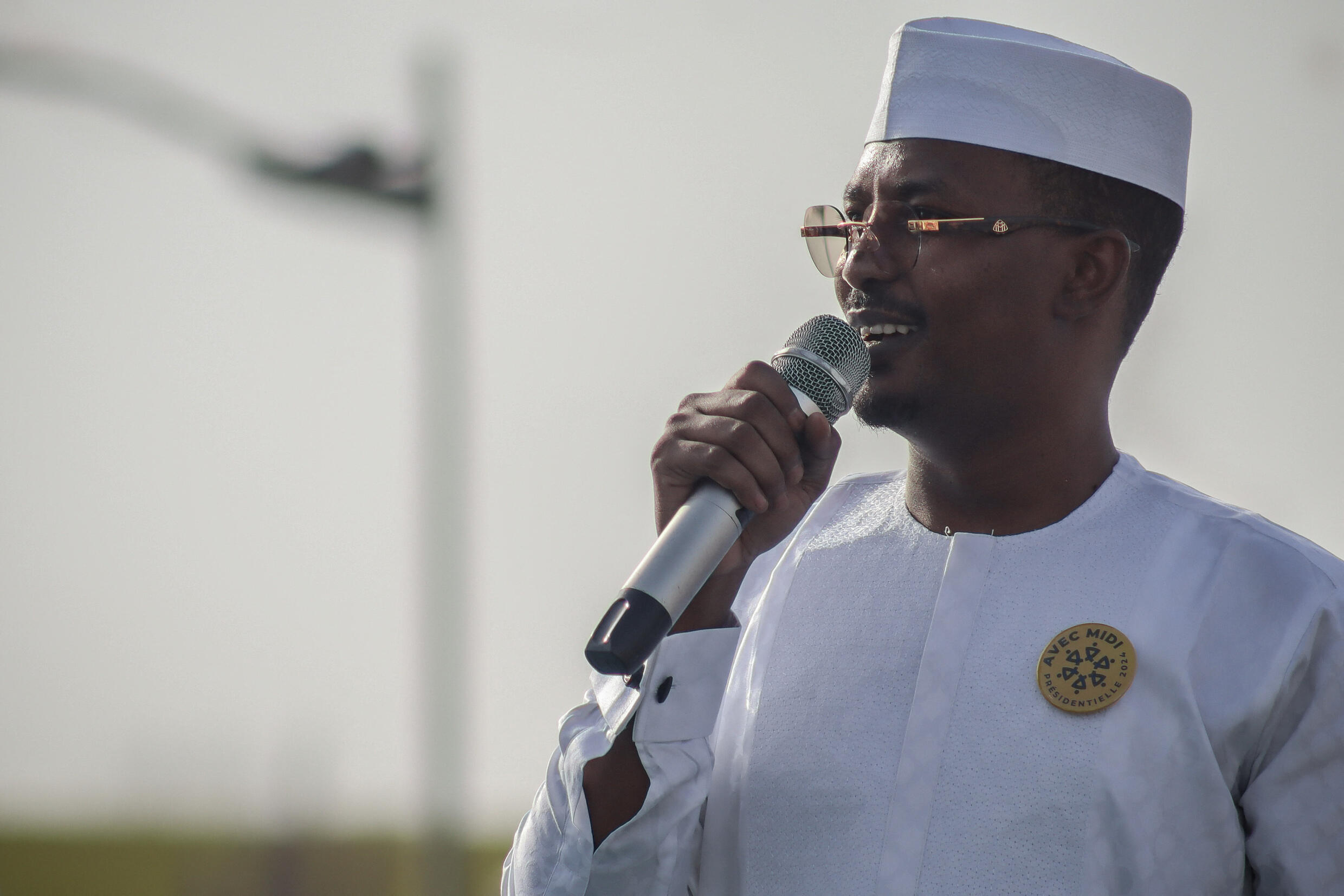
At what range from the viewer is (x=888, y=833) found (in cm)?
227

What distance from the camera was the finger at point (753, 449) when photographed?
1.93 metres

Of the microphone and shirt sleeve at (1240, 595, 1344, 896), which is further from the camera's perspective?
shirt sleeve at (1240, 595, 1344, 896)

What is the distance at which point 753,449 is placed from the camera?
1.94 metres

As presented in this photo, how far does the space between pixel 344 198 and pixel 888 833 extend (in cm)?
468

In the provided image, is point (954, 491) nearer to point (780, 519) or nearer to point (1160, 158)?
point (780, 519)

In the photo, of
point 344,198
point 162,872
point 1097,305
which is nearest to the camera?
point 1097,305

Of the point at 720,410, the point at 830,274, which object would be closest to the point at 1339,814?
the point at 720,410

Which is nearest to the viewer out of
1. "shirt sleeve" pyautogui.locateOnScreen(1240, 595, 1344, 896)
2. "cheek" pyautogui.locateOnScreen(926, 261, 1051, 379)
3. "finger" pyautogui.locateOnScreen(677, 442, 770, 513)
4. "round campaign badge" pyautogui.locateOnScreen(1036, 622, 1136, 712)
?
"finger" pyautogui.locateOnScreen(677, 442, 770, 513)

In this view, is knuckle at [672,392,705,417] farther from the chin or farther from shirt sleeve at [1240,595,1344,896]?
shirt sleeve at [1240,595,1344,896]

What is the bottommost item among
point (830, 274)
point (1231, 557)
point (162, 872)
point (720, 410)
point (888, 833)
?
point (162, 872)

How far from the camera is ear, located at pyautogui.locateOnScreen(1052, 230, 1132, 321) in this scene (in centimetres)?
253

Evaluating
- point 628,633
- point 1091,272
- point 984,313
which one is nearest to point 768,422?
point 628,633

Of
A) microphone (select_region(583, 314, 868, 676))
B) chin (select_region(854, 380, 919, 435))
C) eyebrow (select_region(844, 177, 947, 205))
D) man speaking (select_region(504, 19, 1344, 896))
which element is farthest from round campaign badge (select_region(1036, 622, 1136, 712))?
eyebrow (select_region(844, 177, 947, 205))

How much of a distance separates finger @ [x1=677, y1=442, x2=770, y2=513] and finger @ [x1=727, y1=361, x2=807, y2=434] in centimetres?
10
